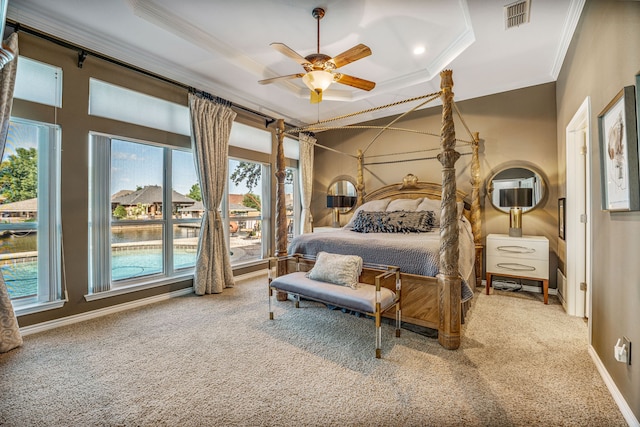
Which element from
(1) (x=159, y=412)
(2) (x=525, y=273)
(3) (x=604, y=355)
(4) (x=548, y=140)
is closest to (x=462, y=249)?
(3) (x=604, y=355)

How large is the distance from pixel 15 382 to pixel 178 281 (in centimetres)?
196

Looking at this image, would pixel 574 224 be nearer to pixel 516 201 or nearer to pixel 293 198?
pixel 516 201

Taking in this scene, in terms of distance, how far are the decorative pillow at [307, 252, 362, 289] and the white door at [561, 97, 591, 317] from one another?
7.83 ft

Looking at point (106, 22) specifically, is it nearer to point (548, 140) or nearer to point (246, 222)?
point (246, 222)

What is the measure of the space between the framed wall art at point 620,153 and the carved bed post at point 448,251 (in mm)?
916

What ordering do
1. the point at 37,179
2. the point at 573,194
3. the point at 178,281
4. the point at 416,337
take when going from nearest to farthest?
the point at 416,337
the point at 37,179
the point at 573,194
the point at 178,281

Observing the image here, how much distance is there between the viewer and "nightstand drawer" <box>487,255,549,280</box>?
11.4 feet

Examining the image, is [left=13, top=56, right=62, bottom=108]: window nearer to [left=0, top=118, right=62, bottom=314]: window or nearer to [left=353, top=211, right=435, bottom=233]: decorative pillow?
[left=0, top=118, right=62, bottom=314]: window

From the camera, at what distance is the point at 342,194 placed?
19.4 feet

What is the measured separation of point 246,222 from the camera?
16.2 ft

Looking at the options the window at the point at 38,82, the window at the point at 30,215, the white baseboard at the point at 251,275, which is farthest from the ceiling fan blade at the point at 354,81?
the white baseboard at the point at 251,275

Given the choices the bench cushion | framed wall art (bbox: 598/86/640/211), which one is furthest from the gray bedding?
framed wall art (bbox: 598/86/640/211)

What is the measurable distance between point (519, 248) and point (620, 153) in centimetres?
227

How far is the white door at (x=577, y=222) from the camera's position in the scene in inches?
118
